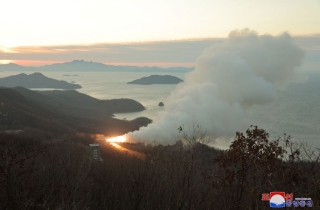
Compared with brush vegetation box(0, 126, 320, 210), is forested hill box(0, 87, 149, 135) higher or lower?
lower

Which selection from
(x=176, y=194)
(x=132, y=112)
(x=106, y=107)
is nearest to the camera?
(x=176, y=194)

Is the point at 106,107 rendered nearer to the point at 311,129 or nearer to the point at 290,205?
the point at 311,129

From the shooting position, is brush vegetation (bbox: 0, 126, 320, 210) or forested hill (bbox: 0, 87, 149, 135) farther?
forested hill (bbox: 0, 87, 149, 135)

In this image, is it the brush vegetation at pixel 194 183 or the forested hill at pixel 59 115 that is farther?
the forested hill at pixel 59 115

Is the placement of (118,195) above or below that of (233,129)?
above

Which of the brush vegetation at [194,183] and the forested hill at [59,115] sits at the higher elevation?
the brush vegetation at [194,183]

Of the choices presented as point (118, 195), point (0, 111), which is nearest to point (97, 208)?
point (118, 195)

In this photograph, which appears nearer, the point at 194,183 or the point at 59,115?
the point at 194,183

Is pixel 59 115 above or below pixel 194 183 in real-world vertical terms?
below
